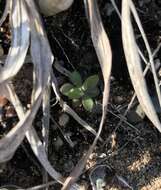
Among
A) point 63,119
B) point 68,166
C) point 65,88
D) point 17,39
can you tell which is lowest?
point 68,166

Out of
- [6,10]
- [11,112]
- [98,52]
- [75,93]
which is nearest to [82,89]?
[75,93]

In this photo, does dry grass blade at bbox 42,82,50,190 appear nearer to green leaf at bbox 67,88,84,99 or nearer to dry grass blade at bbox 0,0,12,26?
green leaf at bbox 67,88,84,99

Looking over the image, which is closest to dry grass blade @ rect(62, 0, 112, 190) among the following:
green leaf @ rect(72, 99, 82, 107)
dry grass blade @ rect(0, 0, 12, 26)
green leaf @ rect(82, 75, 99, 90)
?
green leaf @ rect(82, 75, 99, 90)

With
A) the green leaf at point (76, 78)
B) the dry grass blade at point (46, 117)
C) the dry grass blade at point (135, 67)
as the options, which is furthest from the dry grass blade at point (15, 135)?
the dry grass blade at point (135, 67)

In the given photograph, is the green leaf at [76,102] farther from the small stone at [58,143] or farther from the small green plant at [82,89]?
the small stone at [58,143]

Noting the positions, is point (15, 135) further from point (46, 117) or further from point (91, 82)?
point (91, 82)

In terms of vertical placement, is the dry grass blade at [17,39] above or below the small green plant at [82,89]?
above

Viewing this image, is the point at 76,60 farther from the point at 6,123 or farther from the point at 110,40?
the point at 6,123
